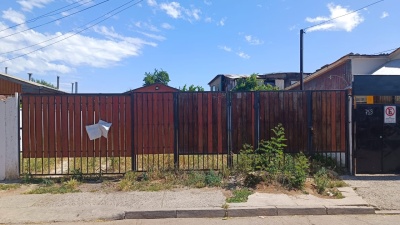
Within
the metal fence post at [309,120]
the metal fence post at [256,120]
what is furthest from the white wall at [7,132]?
the metal fence post at [309,120]

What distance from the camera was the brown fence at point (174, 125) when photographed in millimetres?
8641

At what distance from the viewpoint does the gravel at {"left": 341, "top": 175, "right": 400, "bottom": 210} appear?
666cm

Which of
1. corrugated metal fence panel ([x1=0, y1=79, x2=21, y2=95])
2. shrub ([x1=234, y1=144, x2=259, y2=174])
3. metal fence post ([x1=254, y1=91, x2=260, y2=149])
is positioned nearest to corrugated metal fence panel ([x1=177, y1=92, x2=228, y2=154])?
shrub ([x1=234, y1=144, x2=259, y2=174])

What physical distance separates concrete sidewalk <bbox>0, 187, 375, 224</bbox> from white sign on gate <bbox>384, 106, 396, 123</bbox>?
108 inches

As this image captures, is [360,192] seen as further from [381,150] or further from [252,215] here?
[252,215]

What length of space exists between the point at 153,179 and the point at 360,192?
15.7 ft

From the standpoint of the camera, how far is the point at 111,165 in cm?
891

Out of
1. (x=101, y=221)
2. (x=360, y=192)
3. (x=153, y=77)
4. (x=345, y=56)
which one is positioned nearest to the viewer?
(x=101, y=221)

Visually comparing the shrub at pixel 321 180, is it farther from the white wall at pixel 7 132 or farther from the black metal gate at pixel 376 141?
the white wall at pixel 7 132

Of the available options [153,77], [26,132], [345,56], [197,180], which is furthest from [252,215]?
[153,77]

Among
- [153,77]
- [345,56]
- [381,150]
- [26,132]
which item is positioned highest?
[153,77]

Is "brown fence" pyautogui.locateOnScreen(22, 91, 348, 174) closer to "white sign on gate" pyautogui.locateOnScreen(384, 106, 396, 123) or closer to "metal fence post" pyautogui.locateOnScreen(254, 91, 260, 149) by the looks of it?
"metal fence post" pyautogui.locateOnScreen(254, 91, 260, 149)

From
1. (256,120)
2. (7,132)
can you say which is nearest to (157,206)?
(256,120)

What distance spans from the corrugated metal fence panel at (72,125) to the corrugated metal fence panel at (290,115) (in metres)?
3.79
